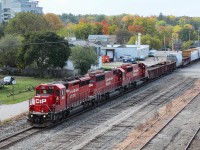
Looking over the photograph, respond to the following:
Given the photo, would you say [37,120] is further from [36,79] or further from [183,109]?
[36,79]

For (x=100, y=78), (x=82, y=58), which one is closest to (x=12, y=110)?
(x=100, y=78)

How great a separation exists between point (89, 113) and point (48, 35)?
1283 inches

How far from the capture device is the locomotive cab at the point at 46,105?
30.0 meters

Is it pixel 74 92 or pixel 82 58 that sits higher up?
pixel 82 58

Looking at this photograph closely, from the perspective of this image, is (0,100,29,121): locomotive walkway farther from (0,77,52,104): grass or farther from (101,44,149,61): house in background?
(101,44,149,61): house in background

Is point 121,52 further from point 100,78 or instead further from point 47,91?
point 47,91

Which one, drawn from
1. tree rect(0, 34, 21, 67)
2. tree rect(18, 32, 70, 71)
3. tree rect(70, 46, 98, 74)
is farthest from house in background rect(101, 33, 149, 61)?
tree rect(18, 32, 70, 71)

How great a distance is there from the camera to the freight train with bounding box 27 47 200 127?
98.8 feet

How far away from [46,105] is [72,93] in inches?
160

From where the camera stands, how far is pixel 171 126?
30.3 m

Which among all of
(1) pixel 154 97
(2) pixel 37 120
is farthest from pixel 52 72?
(2) pixel 37 120

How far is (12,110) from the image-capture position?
3859 centimetres

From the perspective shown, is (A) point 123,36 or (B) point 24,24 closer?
(B) point 24,24

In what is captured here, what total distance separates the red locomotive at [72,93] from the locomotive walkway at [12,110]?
4.57 meters
